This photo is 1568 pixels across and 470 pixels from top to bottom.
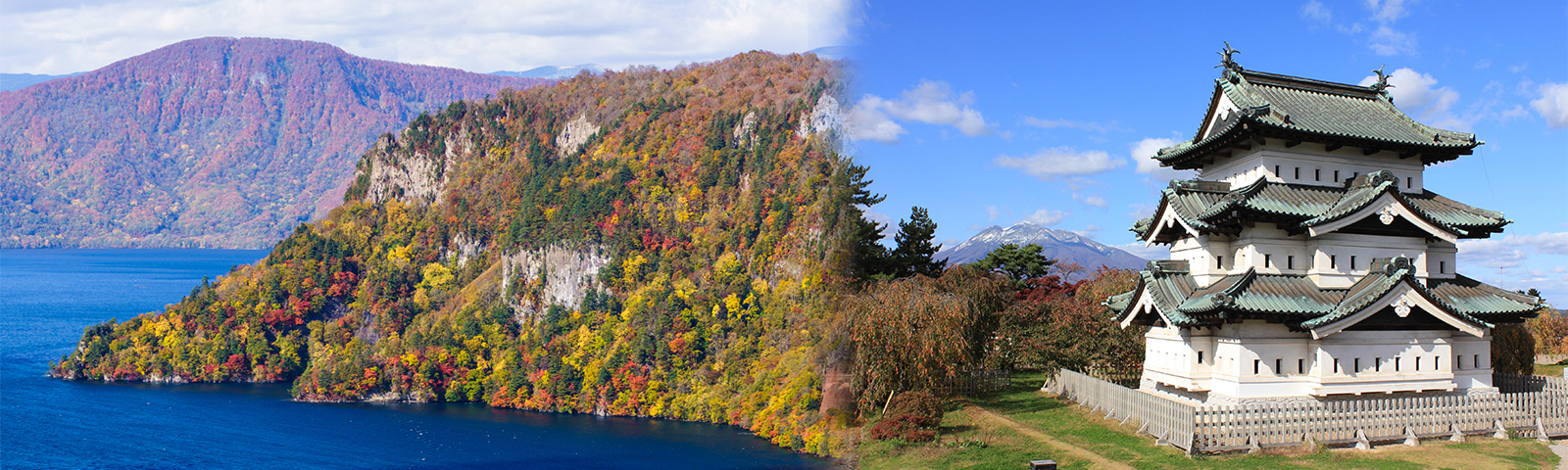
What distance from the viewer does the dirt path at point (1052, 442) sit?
607 inches

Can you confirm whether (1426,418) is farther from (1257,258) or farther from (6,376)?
(6,376)

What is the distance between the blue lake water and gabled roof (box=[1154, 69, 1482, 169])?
77.7 ft

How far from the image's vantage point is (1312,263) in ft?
59.5

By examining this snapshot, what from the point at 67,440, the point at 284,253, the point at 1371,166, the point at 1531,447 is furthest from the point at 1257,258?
the point at 284,253

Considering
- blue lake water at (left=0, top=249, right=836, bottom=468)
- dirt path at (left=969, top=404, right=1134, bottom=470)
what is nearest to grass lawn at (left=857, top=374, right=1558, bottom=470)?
dirt path at (left=969, top=404, right=1134, bottom=470)

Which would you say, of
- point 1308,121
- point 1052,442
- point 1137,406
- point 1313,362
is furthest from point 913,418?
point 1308,121

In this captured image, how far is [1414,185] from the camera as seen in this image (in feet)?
63.5

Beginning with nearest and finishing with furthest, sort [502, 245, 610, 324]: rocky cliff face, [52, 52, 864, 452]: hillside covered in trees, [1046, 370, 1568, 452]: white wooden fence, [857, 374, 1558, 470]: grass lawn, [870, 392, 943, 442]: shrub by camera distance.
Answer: [857, 374, 1558, 470]: grass lawn < [1046, 370, 1568, 452]: white wooden fence < [870, 392, 943, 442]: shrub < [52, 52, 864, 452]: hillside covered in trees < [502, 245, 610, 324]: rocky cliff face

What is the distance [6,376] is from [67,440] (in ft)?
112

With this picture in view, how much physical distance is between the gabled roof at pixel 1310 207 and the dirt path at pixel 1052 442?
4.73m

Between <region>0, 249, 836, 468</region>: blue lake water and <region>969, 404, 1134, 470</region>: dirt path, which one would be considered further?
<region>0, 249, 836, 468</region>: blue lake water

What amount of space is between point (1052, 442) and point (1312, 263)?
5.98 meters

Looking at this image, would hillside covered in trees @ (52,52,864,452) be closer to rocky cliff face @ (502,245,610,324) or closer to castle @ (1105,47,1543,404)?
rocky cliff face @ (502,245,610,324)

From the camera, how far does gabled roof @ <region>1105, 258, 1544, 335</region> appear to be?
16.9 m
